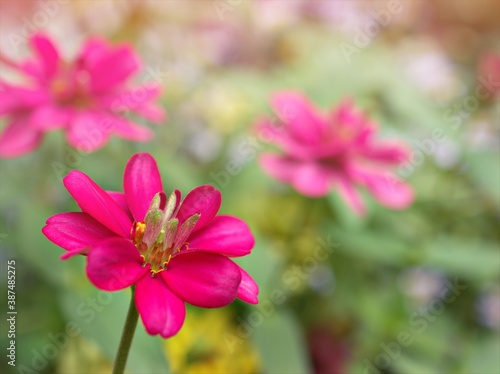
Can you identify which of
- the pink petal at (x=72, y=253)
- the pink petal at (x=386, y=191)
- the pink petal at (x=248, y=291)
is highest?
the pink petal at (x=72, y=253)

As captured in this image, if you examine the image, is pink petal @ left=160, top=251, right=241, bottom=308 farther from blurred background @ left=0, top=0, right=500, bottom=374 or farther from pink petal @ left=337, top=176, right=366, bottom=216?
pink petal @ left=337, top=176, right=366, bottom=216

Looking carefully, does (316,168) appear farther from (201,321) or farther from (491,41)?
(491,41)

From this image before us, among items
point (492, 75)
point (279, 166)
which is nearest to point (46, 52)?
point (279, 166)

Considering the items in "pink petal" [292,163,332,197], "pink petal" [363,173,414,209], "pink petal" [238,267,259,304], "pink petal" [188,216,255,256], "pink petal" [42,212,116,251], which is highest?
"pink petal" [42,212,116,251]

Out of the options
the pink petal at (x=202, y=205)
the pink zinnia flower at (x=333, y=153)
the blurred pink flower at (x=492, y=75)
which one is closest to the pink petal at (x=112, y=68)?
the pink zinnia flower at (x=333, y=153)

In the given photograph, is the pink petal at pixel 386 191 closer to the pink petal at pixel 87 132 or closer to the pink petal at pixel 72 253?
the pink petal at pixel 87 132

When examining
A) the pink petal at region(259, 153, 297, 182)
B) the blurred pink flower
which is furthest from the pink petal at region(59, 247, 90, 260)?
the blurred pink flower
